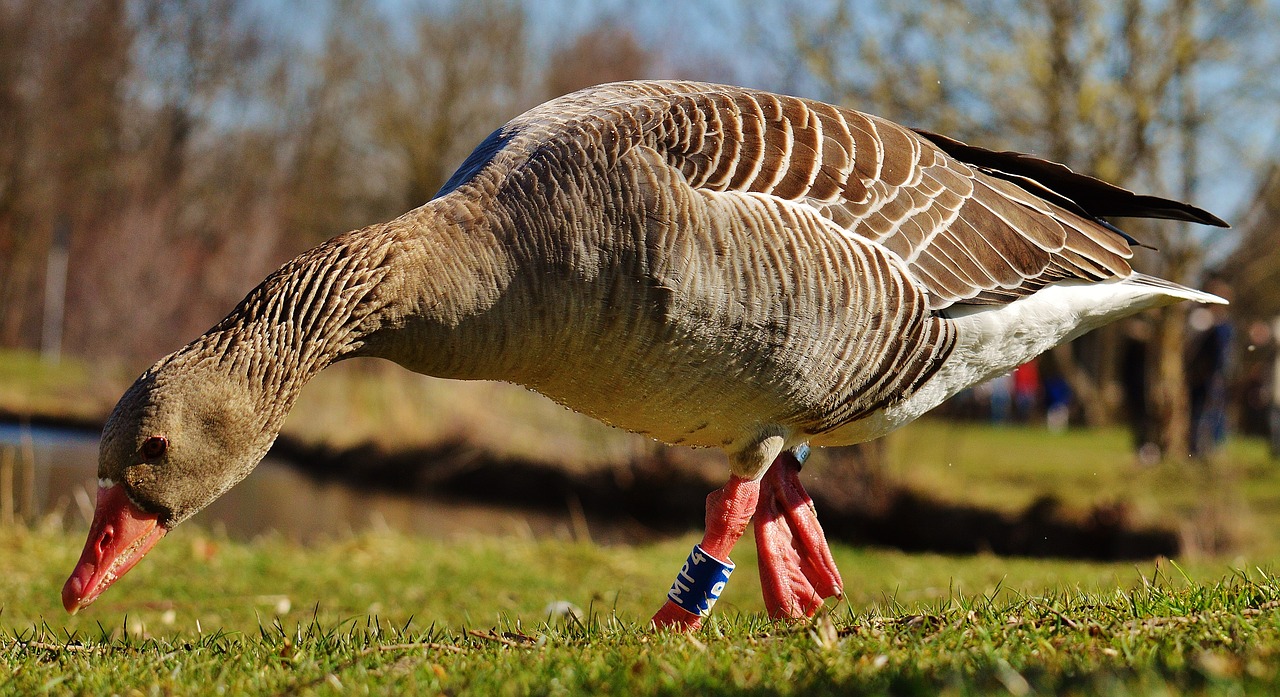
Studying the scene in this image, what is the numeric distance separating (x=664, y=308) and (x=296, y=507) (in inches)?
512

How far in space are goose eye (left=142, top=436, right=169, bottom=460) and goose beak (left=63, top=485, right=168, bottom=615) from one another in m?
0.17

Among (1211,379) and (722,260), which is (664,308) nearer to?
(722,260)

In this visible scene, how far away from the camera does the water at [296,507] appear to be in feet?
44.5

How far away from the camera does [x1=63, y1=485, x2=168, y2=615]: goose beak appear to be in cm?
411

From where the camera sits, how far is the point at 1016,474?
16719 mm

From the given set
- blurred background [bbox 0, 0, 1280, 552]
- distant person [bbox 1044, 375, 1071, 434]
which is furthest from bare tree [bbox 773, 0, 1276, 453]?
distant person [bbox 1044, 375, 1071, 434]

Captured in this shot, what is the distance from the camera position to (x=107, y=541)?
4.14m

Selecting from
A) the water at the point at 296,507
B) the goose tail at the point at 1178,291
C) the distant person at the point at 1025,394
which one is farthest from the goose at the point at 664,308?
the distant person at the point at 1025,394

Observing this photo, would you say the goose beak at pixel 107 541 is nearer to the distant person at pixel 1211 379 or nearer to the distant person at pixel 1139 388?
the distant person at pixel 1211 379

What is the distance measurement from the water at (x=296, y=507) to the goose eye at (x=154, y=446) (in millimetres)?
7816

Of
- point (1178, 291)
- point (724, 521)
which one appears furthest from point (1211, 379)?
point (724, 521)

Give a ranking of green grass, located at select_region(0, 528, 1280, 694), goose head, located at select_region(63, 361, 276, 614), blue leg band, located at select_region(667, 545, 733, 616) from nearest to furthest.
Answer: green grass, located at select_region(0, 528, 1280, 694), goose head, located at select_region(63, 361, 276, 614), blue leg band, located at select_region(667, 545, 733, 616)

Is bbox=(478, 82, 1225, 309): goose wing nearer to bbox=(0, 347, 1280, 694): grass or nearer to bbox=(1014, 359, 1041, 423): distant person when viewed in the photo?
bbox=(0, 347, 1280, 694): grass

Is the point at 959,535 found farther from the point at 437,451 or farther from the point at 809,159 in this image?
the point at 809,159
